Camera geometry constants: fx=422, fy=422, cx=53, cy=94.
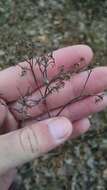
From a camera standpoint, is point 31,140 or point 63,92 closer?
point 31,140

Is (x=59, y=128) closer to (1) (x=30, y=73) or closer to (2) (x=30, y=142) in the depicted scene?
(2) (x=30, y=142)

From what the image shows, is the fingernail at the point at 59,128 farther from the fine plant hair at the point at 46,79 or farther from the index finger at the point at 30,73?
the index finger at the point at 30,73

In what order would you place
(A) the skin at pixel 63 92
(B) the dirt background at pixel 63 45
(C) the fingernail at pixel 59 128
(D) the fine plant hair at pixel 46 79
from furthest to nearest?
(B) the dirt background at pixel 63 45, (A) the skin at pixel 63 92, (D) the fine plant hair at pixel 46 79, (C) the fingernail at pixel 59 128

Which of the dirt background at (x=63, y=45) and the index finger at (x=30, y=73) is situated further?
the dirt background at (x=63, y=45)

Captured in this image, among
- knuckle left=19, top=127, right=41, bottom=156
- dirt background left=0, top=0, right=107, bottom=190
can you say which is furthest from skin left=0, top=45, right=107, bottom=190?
dirt background left=0, top=0, right=107, bottom=190

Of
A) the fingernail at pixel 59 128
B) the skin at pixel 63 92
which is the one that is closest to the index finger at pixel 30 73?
the skin at pixel 63 92

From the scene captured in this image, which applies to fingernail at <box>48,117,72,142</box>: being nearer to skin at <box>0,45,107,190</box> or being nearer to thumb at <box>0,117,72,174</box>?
thumb at <box>0,117,72,174</box>

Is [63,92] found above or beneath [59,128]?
beneath

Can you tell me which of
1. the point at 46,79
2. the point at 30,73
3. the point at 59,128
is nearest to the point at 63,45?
the point at 30,73
